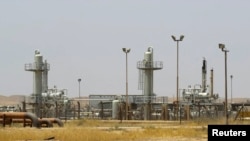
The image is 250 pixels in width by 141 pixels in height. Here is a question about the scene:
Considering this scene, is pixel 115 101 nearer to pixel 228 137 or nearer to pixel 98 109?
pixel 98 109

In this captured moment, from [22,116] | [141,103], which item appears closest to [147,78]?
[141,103]

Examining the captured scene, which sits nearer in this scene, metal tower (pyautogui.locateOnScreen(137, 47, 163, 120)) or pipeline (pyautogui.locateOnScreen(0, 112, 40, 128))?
pipeline (pyautogui.locateOnScreen(0, 112, 40, 128))

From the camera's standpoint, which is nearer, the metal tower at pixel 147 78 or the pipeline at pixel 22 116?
the pipeline at pixel 22 116

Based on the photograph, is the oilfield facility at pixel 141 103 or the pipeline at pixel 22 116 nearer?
the pipeline at pixel 22 116

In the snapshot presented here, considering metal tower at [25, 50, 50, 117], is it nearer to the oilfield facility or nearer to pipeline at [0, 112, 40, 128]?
the oilfield facility

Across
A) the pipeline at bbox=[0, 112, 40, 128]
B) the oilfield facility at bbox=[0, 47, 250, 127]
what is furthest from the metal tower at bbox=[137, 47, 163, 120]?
the pipeline at bbox=[0, 112, 40, 128]

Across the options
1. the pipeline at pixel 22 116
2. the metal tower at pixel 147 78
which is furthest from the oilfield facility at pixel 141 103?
the pipeline at pixel 22 116

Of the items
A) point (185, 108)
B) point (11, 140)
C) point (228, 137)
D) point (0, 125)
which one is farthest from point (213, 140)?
point (185, 108)

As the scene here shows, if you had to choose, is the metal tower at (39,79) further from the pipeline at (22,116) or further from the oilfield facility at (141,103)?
the pipeline at (22,116)

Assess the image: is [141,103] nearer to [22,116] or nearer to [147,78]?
[147,78]

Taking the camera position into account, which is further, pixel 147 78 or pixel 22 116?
pixel 147 78

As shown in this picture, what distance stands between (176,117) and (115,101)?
23.3ft

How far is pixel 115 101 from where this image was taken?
6806cm

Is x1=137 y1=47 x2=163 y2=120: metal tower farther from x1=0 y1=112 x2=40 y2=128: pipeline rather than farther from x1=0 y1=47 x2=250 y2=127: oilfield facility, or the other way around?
x1=0 y1=112 x2=40 y2=128: pipeline
